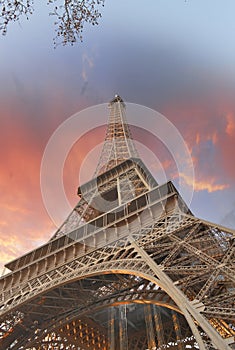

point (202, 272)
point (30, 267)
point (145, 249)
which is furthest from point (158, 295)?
point (30, 267)

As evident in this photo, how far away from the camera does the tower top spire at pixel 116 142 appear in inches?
1147

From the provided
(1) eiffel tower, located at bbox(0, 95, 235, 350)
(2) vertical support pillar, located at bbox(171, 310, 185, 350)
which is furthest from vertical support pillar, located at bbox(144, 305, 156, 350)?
(2) vertical support pillar, located at bbox(171, 310, 185, 350)

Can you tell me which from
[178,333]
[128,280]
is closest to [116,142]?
[128,280]

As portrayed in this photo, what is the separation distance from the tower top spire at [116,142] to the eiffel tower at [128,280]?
6246mm

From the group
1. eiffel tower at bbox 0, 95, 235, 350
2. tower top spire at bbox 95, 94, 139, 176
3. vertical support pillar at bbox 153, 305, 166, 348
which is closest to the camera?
A: eiffel tower at bbox 0, 95, 235, 350

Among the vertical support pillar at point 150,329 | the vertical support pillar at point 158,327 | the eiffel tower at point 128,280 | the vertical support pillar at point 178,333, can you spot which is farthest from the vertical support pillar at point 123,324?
the vertical support pillar at point 178,333

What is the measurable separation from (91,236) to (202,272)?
7.87 m

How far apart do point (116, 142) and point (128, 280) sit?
20.9m

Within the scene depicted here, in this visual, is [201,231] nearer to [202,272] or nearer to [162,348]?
[202,272]

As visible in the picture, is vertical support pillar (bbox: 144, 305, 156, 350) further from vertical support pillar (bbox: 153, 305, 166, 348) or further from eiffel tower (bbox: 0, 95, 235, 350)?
vertical support pillar (bbox: 153, 305, 166, 348)

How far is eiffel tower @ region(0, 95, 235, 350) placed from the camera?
345 inches

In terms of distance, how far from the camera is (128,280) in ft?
45.3

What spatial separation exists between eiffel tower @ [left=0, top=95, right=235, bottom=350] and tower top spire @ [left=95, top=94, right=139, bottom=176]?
20.5 feet

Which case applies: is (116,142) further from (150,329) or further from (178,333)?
(178,333)
